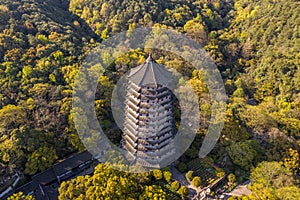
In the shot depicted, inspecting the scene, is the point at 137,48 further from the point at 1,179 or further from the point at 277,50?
the point at 1,179

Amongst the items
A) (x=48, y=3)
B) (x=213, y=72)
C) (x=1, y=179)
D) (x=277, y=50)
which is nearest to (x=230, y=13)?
(x=277, y=50)

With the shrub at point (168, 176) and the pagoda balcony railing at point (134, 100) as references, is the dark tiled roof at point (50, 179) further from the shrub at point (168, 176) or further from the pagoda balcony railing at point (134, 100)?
the pagoda balcony railing at point (134, 100)

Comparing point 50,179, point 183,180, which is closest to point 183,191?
point 183,180

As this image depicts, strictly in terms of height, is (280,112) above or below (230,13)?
below

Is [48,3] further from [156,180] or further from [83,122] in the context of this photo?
[156,180]

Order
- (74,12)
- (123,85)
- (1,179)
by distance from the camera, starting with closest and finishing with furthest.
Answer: (1,179) → (123,85) → (74,12)

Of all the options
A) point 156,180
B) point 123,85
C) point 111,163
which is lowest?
point 156,180

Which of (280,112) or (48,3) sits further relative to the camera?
(48,3)

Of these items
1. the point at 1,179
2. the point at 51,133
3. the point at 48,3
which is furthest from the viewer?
the point at 48,3
